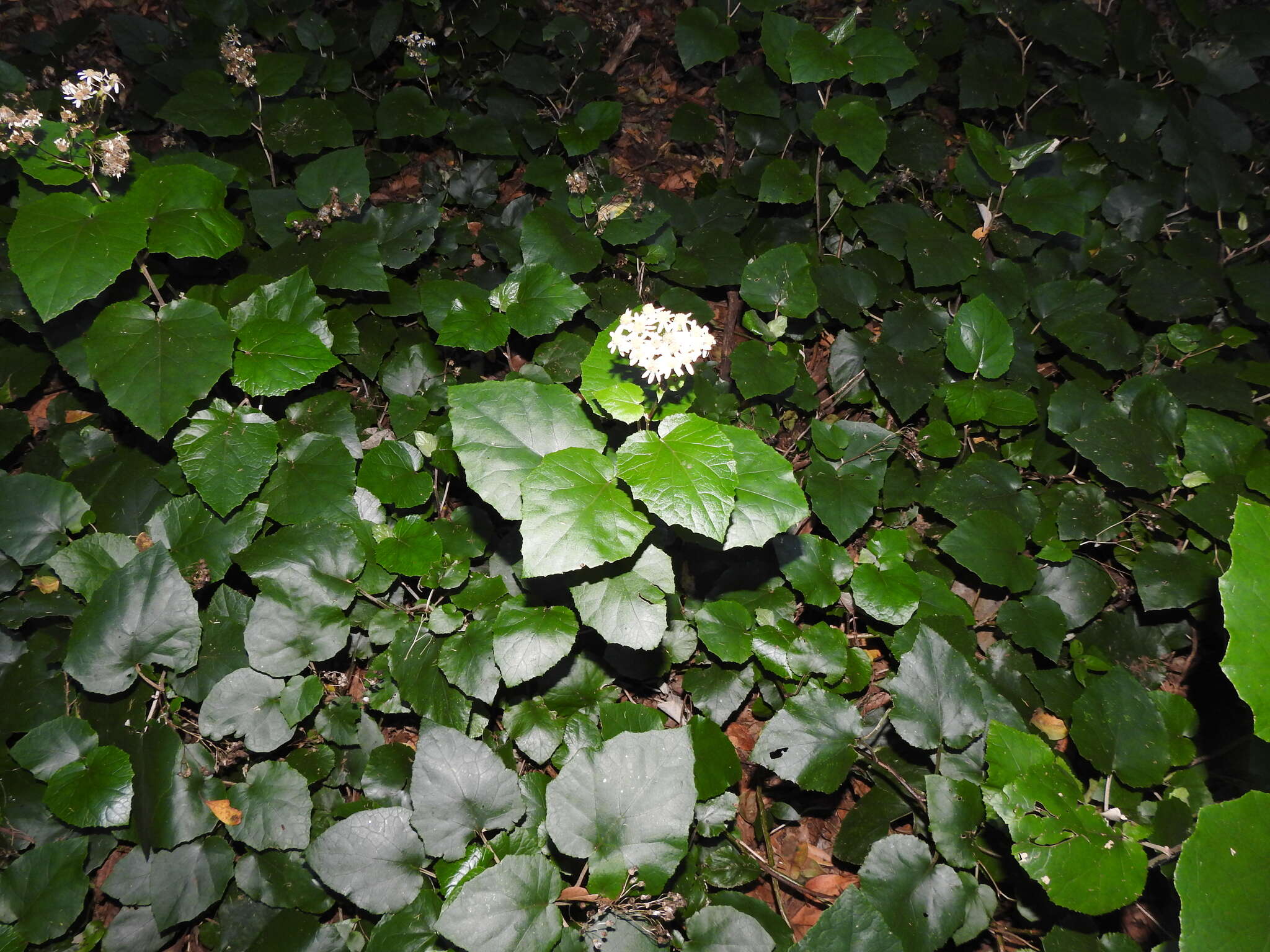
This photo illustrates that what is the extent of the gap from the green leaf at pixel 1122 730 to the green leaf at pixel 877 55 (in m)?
2.85

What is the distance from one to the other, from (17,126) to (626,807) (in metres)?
3.08

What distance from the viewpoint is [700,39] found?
3803 mm

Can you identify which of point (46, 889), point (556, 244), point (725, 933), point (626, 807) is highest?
point (556, 244)

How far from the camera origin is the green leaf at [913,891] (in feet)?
6.93

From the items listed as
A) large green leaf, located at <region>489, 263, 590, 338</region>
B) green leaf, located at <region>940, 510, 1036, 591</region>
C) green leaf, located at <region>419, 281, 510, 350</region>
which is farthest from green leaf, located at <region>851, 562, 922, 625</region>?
green leaf, located at <region>419, 281, 510, 350</region>

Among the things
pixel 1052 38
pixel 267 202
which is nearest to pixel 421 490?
pixel 267 202

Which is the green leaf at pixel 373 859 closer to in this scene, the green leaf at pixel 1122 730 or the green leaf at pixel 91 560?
the green leaf at pixel 91 560

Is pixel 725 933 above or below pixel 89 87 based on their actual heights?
below

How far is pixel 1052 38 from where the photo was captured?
421 cm

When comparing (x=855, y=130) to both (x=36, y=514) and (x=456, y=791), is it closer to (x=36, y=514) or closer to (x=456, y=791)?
(x=456, y=791)

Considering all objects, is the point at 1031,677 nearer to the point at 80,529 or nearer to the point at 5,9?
the point at 80,529

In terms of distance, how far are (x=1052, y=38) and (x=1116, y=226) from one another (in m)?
1.29

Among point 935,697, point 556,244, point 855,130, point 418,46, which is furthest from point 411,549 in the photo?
point 418,46

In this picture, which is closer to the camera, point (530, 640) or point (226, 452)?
point (530, 640)
